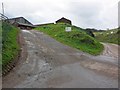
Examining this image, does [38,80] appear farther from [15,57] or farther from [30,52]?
[30,52]

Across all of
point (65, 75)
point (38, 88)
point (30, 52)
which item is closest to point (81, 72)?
point (65, 75)

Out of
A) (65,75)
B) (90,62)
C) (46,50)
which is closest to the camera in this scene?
(65,75)

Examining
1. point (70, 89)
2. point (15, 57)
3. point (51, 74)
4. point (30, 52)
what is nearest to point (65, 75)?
point (51, 74)

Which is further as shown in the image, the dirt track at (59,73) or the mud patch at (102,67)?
the mud patch at (102,67)

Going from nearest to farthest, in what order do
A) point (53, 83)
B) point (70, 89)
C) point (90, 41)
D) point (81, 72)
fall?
point (70, 89) → point (53, 83) → point (81, 72) → point (90, 41)

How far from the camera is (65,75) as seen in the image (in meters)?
15.2

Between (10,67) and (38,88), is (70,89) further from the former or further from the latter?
(10,67)

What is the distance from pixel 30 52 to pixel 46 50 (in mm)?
2169

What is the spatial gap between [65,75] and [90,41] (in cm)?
1649

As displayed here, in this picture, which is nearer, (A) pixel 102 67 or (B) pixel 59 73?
(B) pixel 59 73

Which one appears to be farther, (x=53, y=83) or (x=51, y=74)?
(x=51, y=74)

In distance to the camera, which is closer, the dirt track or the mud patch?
the dirt track

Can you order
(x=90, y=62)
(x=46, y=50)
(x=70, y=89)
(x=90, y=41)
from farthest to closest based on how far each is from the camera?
(x=90, y=41) < (x=46, y=50) < (x=90, y=62) < (x=70, y=89)

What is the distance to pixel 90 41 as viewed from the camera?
31.2 m
